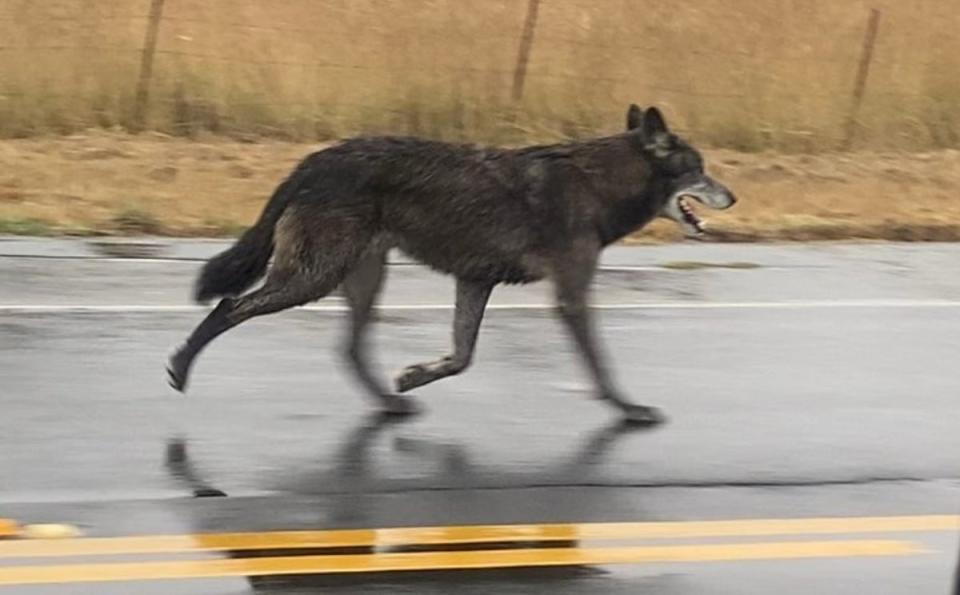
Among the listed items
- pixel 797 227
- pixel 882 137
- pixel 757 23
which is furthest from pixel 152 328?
pixel 757 23

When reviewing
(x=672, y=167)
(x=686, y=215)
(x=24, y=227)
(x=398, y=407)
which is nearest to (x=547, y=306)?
(x=686, y=215)

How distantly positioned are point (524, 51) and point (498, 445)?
465 inches

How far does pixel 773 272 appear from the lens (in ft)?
40.2

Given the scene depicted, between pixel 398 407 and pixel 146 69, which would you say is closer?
pixel 398 407

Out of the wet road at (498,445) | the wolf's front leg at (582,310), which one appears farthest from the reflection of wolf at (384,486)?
the wolf's front leg at (582,310)

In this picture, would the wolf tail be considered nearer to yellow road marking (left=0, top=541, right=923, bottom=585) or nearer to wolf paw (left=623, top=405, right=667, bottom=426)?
wolf paw (left=623, top=405, right=667, bottom=426)

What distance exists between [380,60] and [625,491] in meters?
12.7

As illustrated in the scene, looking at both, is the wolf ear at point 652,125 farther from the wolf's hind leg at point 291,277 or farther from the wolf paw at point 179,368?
the wolf paw at point 179,368

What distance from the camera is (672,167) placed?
875 cm

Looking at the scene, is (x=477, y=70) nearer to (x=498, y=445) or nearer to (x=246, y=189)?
(x=246, y=189)

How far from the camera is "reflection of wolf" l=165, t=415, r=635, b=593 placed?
18.6 feet

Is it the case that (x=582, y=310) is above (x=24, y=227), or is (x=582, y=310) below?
above

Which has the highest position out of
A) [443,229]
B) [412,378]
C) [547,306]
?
[443,229]

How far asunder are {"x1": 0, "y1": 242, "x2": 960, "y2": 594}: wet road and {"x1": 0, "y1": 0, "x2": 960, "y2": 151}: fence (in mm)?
6495
